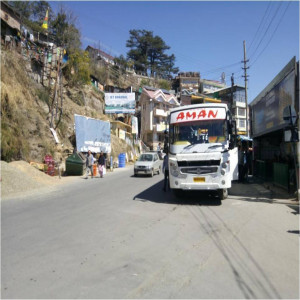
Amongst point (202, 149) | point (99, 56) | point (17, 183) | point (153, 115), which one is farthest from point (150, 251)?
point (99, 56)

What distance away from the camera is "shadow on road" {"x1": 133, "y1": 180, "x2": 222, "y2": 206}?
10.5 meters

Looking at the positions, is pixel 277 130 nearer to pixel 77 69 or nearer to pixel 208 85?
pixel 77 69

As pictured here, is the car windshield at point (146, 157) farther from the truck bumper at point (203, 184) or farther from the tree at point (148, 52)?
the tree at point (148, 52)

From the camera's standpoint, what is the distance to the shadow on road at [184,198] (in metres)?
10.5

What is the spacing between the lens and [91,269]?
456 centimetres

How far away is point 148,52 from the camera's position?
253 feet

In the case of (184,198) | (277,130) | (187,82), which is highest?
(187,82)

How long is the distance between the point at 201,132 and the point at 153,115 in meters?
46.1

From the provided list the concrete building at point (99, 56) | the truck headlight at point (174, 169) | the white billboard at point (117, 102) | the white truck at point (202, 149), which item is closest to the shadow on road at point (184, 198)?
the white truck at point (202, 149)

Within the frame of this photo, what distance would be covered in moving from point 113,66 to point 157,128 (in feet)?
69.8

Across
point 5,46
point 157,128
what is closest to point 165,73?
point 157,128

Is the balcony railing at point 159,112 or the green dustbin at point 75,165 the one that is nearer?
the green dustbin at point 75,165

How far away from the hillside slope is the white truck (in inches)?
505

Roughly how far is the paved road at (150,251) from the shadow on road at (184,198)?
29.3 inches
